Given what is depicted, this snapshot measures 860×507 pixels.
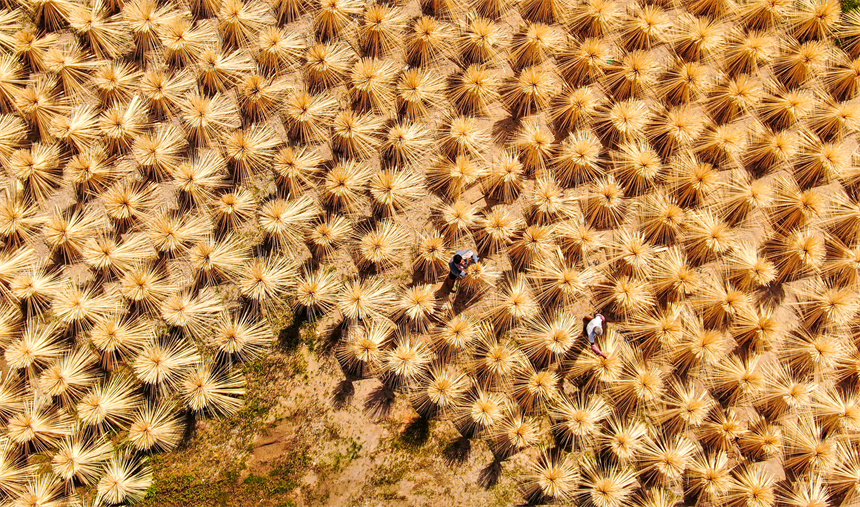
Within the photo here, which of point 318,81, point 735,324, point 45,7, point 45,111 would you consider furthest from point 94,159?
point 735,324

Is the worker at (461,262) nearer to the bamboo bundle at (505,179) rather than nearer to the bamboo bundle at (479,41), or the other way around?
the bamboo bundle at (505,179)

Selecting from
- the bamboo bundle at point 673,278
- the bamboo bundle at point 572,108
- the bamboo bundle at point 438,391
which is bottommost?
the bamboo bundle at point 438,391

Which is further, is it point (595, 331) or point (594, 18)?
point (594, 18)

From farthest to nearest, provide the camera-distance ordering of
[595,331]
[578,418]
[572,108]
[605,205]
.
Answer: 1. [572,108]
2. [605,205]
3. [595,331]
4. [578,418]

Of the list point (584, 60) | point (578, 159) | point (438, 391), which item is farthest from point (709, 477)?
point (584, 60)

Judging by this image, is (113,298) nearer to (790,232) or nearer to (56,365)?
(56,365)

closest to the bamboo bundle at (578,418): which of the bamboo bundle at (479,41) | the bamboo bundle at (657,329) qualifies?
the bamboo bundle at (657,329)

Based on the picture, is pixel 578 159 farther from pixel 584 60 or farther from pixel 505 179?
pixel 584 60
